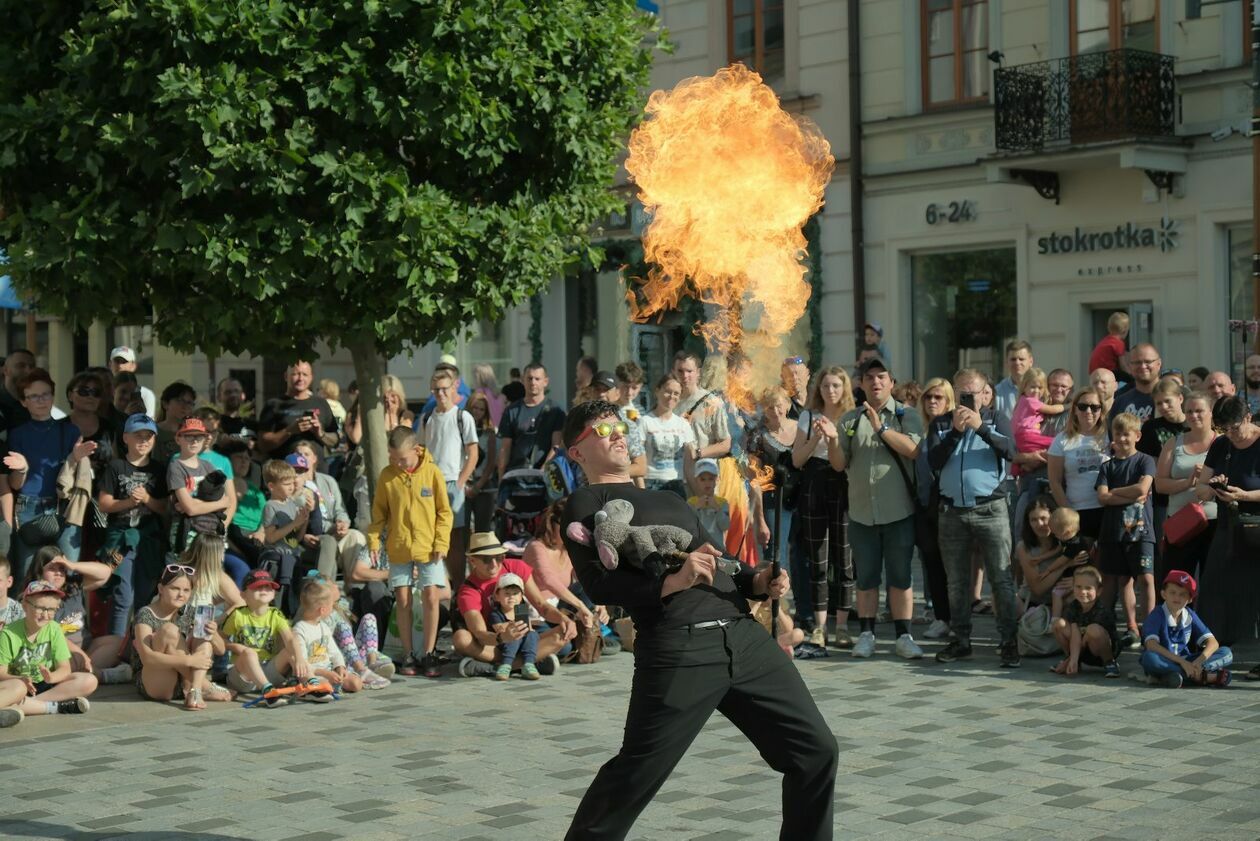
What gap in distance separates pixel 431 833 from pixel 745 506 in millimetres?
5128

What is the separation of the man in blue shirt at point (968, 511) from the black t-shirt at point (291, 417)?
473 centimetres

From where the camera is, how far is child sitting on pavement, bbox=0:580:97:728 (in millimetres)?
10070

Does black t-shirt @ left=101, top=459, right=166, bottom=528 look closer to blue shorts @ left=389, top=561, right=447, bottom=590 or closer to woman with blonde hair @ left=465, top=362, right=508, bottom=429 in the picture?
blue shorts @ left=389, top=561, right=447, bottom=590

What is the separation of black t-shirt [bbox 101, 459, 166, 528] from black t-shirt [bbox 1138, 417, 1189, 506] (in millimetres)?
6573

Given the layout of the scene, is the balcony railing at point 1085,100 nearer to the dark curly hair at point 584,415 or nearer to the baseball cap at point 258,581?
the baseball cap at point 258,581

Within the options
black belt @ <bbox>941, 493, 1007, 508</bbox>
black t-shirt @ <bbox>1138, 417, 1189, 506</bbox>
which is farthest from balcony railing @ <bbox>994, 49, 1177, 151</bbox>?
black belt @ <bbox>941, 493, 1007, 508</bbox>

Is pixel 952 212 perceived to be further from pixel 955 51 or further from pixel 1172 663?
pixel 1172 663

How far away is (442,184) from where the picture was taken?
12.9 meters

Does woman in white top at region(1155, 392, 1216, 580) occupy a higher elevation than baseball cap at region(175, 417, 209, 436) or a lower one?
lower

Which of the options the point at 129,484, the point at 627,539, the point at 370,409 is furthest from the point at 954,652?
the point at 627,539

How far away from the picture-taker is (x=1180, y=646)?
10.3m

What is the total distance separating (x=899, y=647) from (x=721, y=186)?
346 centimetres

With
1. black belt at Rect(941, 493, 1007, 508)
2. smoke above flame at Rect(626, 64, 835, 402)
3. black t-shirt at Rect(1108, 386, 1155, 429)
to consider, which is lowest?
black belt at Rect(941, 493, 1007, 508)

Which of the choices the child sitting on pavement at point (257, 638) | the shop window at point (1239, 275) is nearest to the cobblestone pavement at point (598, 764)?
the child sitting on pavement at point (257, 638)
